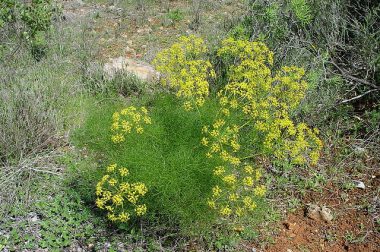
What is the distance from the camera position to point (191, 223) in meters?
3.20

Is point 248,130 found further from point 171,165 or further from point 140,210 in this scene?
point 140,210

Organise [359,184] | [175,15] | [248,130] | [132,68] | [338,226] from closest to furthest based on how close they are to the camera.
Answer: [338,226] < [248,130] < [359,184] < [132,68] < [175,15]

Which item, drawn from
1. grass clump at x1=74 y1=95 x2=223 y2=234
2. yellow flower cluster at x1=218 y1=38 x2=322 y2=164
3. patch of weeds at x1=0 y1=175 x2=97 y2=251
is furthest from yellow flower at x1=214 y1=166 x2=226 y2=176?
patch of weeds at x1=0 y1=175 x2=97 y2=251

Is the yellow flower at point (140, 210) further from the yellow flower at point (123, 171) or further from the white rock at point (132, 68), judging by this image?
the white rock at point (132, 68)

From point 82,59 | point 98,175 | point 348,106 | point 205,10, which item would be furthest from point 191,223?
point 205,10

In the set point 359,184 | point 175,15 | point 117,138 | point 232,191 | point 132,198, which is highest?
point 117,138

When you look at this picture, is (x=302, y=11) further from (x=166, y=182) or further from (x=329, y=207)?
(x=166, y=182)

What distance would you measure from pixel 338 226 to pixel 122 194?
6.23 ft

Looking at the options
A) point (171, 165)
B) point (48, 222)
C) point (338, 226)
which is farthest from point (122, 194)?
point (338, 226)

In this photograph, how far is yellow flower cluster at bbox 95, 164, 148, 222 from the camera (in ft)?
9.61

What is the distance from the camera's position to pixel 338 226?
3609 mm

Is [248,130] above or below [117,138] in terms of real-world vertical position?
below

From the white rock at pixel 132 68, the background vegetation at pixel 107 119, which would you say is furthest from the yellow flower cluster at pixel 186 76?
the white rock at pixel 132 68

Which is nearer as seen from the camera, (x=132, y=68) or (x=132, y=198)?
(x=132, y=198)
